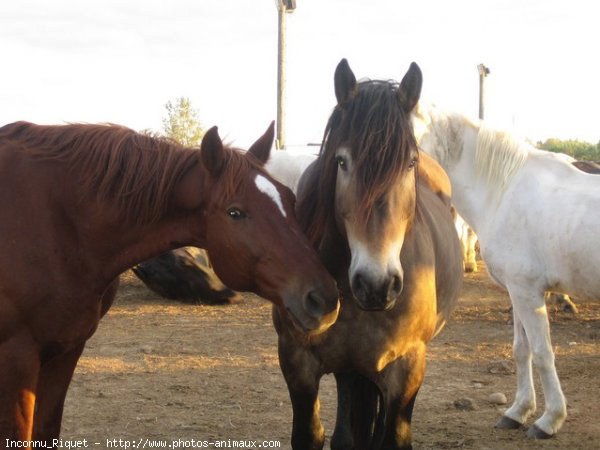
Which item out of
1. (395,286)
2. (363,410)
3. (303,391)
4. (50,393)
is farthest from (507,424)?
(50,393)

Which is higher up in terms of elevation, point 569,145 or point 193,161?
point 193,161

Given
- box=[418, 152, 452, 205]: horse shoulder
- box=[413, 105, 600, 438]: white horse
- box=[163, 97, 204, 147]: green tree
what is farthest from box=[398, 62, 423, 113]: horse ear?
box=[163, 97, 204, 147]: green tree

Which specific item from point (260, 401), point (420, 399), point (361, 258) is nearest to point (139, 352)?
point (260, 401)

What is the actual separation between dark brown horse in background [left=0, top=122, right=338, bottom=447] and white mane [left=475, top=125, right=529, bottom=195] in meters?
2.68

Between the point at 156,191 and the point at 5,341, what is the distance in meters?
0.81

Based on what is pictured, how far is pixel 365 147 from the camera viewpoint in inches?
117

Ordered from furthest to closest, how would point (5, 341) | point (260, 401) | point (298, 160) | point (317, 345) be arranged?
1. point (298, 160)
2. point (260, 401)
3. point (317, 345)
4. point (5, 341)

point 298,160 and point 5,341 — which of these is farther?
point 298,160

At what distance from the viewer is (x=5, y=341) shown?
109 inches

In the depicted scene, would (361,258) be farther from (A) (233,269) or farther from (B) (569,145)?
(B) (569,145)

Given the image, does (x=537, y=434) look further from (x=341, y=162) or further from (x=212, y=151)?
(x=212, y=151)

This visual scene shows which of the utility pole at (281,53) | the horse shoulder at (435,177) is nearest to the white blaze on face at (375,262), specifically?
the horse shoulder at (435,177)

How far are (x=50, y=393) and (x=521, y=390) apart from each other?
3373mm

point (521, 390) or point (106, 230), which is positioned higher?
point (106, 230)
